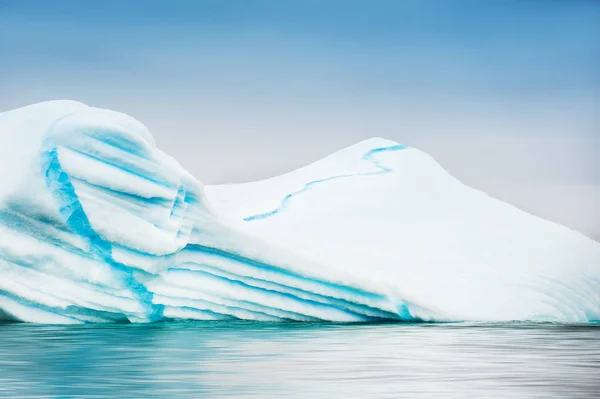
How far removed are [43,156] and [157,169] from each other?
5.50 feet

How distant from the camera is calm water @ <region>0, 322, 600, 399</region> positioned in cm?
775

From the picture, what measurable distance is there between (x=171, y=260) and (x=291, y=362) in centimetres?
567

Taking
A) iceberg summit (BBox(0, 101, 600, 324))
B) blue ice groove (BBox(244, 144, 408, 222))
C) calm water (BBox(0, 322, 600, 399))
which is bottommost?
calm water (BBox(0, 322, 600, 399))

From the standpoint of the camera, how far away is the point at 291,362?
9625 mm

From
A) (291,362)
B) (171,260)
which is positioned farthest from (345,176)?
(291,362)

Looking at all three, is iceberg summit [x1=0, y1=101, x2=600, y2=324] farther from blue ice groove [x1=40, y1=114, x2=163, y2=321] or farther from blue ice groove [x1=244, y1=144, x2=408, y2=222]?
blue ice groove [x1=244, y1=144, x2=408, y2=222]

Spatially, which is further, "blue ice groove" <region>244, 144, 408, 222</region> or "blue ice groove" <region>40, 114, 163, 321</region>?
"blue ice groove" <region>244, 144, 408, 222</region>

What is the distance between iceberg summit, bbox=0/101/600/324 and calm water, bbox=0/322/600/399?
88 centimetres

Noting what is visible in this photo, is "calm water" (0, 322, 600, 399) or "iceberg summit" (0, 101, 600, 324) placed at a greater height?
"iceberg summit" (0, 101, 600, 324)

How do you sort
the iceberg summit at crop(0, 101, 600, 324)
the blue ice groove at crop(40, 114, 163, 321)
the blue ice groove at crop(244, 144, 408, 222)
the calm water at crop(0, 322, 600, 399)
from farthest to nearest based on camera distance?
1. the blue ice groove at crop(244, 144, 408, 222)
2. the blue ice groove at crop(40, 114, 163, 321)
3. the iceberg summit at crop(0, 101, 600, 324)
4. the calm water at crop(0, 322, 600, 399)

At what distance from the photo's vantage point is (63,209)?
1459 centimetres

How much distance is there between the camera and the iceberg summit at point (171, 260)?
14.5m

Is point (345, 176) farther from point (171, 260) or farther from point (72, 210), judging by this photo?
point (72, 210)

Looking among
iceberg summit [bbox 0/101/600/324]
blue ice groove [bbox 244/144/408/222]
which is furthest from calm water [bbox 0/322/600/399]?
blue ice groove [bbox 244/144/408/222]
